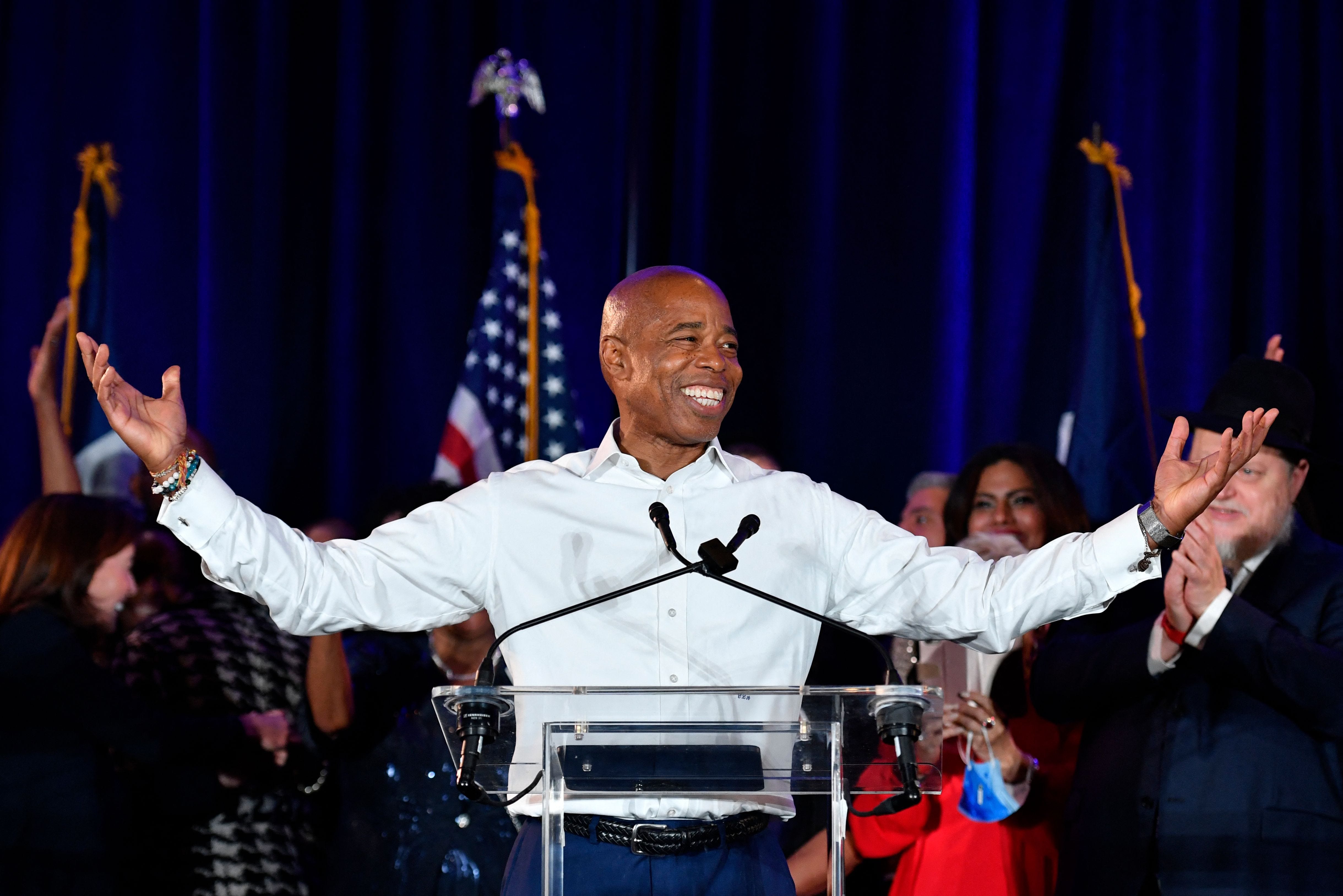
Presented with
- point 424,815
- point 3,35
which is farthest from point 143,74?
point 424,815

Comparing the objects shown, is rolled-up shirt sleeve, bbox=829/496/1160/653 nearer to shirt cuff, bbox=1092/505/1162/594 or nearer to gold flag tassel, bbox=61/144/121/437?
shirt cuff, bbox=1092/505/1162/594

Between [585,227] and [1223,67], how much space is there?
6.76 ft

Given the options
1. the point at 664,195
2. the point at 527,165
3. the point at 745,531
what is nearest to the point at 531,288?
the point at 527,165

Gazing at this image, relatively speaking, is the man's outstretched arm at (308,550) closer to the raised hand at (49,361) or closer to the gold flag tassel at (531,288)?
the gold flag tassel at (531,288)

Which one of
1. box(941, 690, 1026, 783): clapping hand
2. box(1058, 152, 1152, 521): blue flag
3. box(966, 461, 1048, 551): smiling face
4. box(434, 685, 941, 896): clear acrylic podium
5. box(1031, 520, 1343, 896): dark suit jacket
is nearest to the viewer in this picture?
box(434, 685, 941, 896): clear acrylic podium

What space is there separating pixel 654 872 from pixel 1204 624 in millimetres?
1298

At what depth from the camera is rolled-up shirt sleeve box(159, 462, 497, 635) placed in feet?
6.32

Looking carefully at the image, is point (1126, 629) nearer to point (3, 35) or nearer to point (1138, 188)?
point (1138, 188)

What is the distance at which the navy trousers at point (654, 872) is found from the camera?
6.30 feet

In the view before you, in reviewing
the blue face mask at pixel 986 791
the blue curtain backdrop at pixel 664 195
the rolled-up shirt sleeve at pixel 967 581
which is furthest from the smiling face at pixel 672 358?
the blue curtain backdrop at pixel 664 195

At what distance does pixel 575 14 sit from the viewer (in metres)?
4.79

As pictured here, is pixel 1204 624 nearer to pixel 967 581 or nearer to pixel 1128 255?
pixel 967 581

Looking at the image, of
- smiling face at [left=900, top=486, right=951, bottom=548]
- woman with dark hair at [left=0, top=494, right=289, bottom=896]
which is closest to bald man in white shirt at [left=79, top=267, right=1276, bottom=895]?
woman with dark hair at [left=0, top=494, right=289, bottom=896]

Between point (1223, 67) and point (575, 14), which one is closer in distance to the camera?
point (1223, 67)
